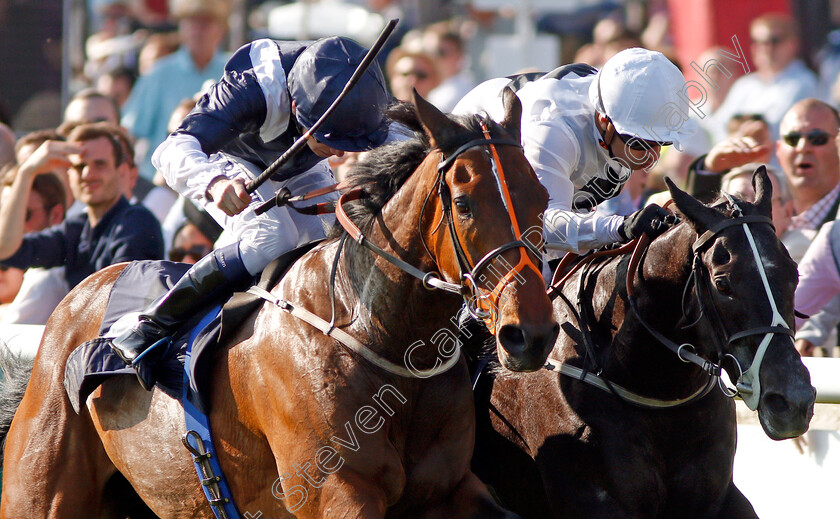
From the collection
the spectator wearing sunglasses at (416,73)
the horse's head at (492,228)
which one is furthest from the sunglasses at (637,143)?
the spectator wearing sunglasses at (416,73)

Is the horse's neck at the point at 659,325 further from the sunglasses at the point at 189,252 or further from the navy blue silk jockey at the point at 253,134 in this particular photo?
the sunglasses at the point at 189,252

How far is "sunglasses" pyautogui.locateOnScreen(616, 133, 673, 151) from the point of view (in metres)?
3.91

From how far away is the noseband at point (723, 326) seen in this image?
3143 millimetres

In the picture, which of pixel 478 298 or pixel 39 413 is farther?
pixel 39 413

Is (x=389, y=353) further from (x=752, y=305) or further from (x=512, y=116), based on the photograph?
(x=752, y=305)

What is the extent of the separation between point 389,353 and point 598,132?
51.3 inches

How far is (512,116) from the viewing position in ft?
10.9

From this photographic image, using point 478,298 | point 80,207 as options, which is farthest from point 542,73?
point 80,207

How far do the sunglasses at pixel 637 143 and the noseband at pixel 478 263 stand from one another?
88cm

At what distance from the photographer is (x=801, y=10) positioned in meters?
11.2

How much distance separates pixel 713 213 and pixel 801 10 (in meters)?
8.77

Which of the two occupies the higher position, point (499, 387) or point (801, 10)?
point (499, 387)

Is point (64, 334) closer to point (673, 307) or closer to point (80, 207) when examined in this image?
point (673, 307)

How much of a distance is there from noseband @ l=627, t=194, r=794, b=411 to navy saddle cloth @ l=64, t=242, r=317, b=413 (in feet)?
4.09
